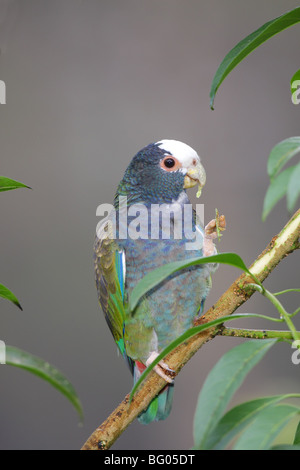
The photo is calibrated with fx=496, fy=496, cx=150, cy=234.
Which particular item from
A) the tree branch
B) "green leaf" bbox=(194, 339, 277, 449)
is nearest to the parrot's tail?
the tree branch

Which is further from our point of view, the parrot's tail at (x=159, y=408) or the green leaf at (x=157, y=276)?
the parrot's tail at (x=159, y=408)

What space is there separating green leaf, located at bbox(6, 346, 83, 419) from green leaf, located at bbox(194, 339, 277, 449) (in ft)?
0.26

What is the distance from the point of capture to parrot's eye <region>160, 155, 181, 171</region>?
2.47ft

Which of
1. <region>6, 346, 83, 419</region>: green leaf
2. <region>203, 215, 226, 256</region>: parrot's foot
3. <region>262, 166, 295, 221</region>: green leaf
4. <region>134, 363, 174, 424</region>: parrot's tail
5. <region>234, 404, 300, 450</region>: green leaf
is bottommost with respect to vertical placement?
<region>134, 363, 174, 424</region>: parrot's tail

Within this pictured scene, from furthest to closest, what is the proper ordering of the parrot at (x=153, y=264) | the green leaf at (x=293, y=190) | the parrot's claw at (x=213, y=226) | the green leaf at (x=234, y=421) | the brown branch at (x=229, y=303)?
1. the parrot at (x=153, y=264)
2. the parrot's claw at (x=213, y=226)
3. the brown branch at (x=229, y=303)
4. the green leaf at (x=234, y=421)
5. the green leaf at (x=293, y=190)

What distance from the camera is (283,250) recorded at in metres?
0.47

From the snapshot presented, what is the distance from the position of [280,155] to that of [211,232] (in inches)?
13.1

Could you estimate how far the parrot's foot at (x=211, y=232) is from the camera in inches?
24.3

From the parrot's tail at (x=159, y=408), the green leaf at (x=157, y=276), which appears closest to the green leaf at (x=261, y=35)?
the green leaf at (x=157, y=276)

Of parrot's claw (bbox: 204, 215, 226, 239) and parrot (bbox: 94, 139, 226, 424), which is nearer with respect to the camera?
parrot's claw (bbox: 204, 215, 226, 239)

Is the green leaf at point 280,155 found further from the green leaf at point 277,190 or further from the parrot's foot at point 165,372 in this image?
the parrot's foot at point 165,372

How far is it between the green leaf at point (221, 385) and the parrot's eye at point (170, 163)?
16.9 inches

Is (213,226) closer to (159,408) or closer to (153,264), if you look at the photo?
(153,264)

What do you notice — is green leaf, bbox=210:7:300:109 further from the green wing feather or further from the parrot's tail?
the parrot's tail
